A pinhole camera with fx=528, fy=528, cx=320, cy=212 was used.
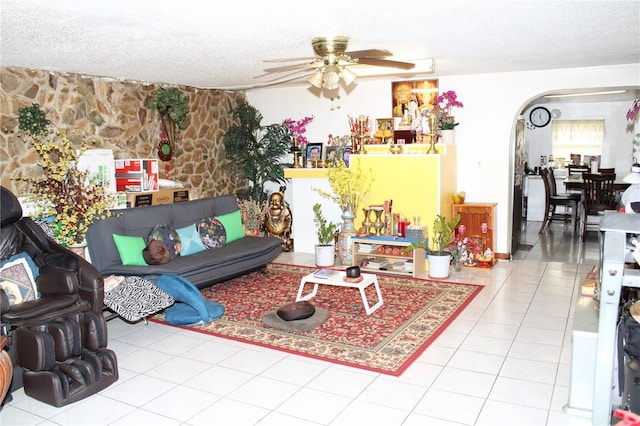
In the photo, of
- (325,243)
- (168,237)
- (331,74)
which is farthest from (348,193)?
(331,74)

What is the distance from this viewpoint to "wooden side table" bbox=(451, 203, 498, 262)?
6.55 meters

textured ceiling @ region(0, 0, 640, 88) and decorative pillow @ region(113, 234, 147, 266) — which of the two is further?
decorative pillow @ region(113, 234, 147, 266)

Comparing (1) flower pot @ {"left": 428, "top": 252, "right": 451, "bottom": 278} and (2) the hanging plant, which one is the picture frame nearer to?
(1) flower pot @ {"left": 428, "top": 252, "right": 451, "bottom": 278}

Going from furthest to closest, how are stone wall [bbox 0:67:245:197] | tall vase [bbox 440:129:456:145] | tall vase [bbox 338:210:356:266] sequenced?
tall vase [bbox 440:129:456:145] → tall vase [bbox 338:210:356:266] → stone wall [bbox 0:67:245:197]

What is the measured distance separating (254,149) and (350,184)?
2.07 metres

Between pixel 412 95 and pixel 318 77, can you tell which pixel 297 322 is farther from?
pixel 412 95

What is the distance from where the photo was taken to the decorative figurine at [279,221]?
24.3ft

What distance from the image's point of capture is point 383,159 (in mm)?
6488

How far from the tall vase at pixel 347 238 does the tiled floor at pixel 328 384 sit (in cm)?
204

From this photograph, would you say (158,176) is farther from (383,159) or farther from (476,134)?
(476,134)

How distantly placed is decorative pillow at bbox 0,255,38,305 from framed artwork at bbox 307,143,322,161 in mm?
4421

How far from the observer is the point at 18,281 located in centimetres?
376

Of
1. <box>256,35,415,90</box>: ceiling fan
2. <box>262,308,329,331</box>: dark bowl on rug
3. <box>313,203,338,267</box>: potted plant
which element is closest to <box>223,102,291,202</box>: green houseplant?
<box>313,203,338,267</box>: potted plant

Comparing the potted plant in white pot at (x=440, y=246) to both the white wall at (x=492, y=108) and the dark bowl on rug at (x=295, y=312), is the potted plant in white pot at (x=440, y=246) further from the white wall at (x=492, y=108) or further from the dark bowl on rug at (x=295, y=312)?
the dark bowl on rug at (x=295, y=312)
